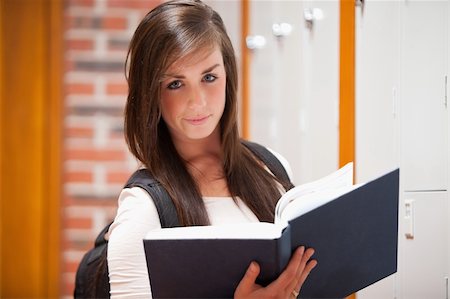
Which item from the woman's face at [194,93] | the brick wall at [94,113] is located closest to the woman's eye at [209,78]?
the woman's face at [194,93]

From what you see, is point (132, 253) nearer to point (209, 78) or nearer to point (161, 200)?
point (161, 200)

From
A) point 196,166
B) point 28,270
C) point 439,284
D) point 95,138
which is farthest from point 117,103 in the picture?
point 439,284

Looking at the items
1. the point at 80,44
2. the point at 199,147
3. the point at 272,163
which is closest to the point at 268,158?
the point at 272,163

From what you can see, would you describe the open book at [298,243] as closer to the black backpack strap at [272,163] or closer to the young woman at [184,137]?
the young woman at [184,137]

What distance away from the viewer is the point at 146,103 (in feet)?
3.95

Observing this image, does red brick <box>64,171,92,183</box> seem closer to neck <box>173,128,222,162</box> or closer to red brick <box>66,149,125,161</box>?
red brick <box>66,149,125,161</box>

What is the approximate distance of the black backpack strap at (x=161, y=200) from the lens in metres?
1.14

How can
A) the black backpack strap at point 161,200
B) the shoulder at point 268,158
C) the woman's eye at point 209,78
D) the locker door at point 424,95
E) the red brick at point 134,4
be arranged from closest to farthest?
the locker door at point 424,95 < the black backpack strap at point 161,200 < the woman's eye at point 209,78 < the shoulder at point 268,158 < the red brick at point 134,4

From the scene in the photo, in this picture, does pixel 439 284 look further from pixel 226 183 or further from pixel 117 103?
pixel 117 103

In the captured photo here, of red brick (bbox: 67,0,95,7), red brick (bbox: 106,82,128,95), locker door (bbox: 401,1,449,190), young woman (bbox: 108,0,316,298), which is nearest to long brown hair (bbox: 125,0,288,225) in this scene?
young woman (bbox: 108,0,316,298)

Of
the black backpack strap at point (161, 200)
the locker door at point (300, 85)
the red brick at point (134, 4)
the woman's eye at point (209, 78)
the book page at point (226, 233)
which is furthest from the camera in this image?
the red brick at point (134, 4)

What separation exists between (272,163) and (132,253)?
1.24 ft

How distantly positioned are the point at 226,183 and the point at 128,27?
173 centimetres

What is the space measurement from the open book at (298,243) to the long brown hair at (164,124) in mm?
228
